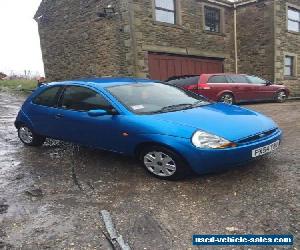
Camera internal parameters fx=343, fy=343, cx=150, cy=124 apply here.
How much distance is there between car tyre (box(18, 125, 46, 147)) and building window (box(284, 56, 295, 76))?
1636cm

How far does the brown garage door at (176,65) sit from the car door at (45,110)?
9093mm

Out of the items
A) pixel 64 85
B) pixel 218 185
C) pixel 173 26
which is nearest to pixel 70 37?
pixel 173 26

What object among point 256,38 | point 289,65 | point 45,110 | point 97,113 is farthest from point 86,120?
point 289,65

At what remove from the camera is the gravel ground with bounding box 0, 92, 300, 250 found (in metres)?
3.34

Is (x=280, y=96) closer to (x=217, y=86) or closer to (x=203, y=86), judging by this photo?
(x=217, y=86)

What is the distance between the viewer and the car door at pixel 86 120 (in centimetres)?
511

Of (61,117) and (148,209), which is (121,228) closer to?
(148,209)

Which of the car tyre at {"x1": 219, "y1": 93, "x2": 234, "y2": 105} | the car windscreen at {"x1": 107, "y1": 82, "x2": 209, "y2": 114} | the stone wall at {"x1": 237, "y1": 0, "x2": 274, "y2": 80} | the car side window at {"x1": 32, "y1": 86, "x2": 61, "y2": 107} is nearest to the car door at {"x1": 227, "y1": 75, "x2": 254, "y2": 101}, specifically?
the car tyre at {"x1": 219, "y1": 93, "x2": 234, "y2": 105}

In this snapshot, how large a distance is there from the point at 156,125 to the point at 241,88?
9166 mm

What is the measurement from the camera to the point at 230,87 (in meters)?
12.7

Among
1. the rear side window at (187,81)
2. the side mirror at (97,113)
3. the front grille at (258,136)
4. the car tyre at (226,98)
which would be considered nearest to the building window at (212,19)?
the car tyre at (226,98)

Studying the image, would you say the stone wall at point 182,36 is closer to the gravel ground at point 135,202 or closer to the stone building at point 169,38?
the stone building at point 169,38

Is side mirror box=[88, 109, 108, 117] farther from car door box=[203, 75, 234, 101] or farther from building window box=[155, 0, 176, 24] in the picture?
building window box=[155, 0, 176, 24]

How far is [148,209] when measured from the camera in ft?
12.7
